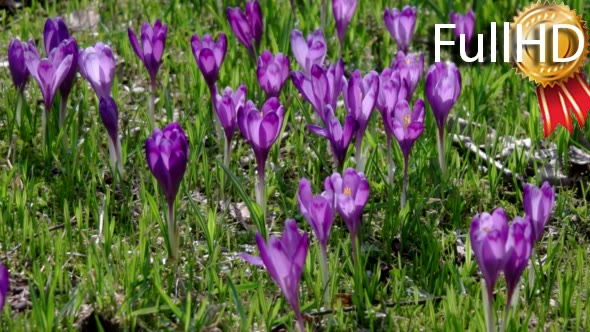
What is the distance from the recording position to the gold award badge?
3791mm

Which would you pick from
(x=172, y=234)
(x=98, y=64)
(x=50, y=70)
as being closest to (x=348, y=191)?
(x=172, y=234)

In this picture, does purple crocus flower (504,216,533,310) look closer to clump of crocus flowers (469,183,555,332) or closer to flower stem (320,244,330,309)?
clump of crocus flowers (469,183,555,332)

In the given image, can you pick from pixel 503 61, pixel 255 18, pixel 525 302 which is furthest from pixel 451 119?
pixel 525 302

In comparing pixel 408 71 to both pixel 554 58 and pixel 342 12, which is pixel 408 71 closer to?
pixel 342 12

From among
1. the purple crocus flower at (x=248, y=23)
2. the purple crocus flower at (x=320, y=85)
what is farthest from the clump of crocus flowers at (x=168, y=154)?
the purple crocus flower at (x=248, y=23)

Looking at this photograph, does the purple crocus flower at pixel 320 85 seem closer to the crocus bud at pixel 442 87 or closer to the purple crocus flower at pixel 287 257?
the crocus bud at pixel 442 87

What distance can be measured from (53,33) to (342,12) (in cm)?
123

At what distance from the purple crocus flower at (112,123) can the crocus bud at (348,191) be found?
934 mm

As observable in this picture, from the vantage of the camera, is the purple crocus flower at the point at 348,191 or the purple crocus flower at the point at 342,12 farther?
the purple crocus flower at the point at 342,12

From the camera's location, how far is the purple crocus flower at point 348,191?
2.58 m

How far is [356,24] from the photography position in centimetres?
464

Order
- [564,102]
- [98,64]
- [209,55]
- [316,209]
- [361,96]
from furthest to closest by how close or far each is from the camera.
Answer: [564,102]
[209,55]
[98,64]
[361,96]
[316,209]

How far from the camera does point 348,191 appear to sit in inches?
103

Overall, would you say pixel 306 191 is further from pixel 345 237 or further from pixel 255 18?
pixel 255 18
